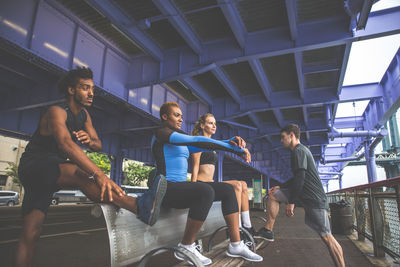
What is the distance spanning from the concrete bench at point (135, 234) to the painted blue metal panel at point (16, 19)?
22.5 ft

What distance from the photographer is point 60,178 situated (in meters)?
2.12

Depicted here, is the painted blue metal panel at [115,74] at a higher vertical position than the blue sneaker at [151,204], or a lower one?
higher

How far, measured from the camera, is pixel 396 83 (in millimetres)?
11945

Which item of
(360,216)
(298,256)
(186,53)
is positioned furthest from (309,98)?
(298,256)

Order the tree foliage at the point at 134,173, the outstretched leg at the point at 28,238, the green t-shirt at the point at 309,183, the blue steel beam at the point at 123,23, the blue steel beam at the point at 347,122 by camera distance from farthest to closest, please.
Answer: the tree foliage at the point at 134,173 → the blue steel beam at the point at 347,122 → the blue steel beam at the point at 123,23 → the green t-shirt at the point at 309,183 → the outstretched leg at the point at 28,238

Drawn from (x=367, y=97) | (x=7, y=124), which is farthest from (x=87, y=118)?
(x=367, y=97)

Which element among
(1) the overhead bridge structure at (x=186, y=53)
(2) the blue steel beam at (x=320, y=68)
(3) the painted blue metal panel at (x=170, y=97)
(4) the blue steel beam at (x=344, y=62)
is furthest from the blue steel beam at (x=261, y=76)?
(3) the painted blue metal panel at (x=170, y=97)

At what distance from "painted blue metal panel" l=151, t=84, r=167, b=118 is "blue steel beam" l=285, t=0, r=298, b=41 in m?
6.85

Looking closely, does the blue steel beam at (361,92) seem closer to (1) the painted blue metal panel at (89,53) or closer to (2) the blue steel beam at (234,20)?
(2) the blue steel beam at (234,20)

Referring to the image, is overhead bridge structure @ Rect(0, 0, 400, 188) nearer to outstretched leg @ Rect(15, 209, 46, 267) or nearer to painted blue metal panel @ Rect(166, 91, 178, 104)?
painted blue metal panel @ Rect(166, 91, 178, 104)

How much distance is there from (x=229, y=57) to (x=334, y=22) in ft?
11.9

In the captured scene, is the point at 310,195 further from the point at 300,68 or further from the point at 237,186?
the point at 300,68

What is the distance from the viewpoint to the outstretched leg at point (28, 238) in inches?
81.1

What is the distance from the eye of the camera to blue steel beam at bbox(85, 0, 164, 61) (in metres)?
7.15
